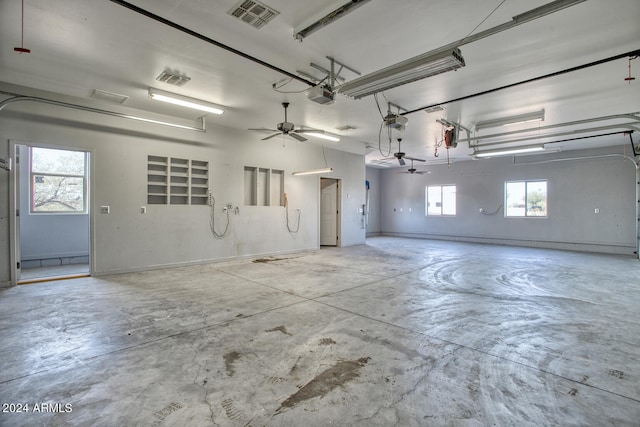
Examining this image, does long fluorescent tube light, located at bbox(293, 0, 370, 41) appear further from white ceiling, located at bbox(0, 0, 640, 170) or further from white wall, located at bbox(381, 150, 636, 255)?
white wall, located at bbox(381, 150, 636, 255)

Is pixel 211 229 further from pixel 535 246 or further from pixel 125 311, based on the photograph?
pixel 535 246

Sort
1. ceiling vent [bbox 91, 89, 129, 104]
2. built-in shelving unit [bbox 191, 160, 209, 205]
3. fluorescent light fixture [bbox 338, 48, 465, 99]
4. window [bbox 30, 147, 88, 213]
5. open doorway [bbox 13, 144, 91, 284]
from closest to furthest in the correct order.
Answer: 1. fluorescent light fixture [bbox 338, 48, 465, 99]
2. ceiling vent [bbox 91, 89, 129, 104]
3. open doorway [bbox 13, 144, 91, 284]
4. window [bbox 30, 147, 88, 213]
5. built-in shelving unit [bbox 191, 160, 209, 205]

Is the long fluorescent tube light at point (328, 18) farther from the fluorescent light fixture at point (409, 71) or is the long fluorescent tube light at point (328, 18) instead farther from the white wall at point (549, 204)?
the white wall at point (549, 204)

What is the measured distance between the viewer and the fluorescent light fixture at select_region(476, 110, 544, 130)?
610 centimetres

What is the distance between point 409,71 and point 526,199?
9.52 metres

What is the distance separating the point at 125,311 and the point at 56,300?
131 cm

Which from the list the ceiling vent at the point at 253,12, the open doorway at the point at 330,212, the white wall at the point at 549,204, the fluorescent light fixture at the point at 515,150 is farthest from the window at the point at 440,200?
the ceiling vent at the point at 253,12

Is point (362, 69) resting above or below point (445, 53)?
above

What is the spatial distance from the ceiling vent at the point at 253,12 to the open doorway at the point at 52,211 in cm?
546

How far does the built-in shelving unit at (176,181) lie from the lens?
623 centimetres

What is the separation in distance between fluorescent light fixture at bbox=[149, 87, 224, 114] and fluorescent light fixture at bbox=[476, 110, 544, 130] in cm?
581

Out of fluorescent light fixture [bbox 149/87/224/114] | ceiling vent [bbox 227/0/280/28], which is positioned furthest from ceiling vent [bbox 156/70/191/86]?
ceiling vent [bbox 227/0/280/28]

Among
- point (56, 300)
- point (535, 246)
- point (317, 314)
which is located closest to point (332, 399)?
point (317, 314)

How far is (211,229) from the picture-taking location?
6.93m
